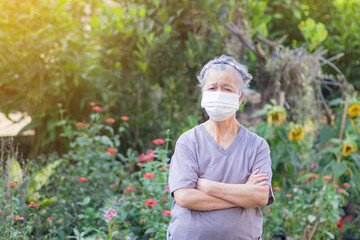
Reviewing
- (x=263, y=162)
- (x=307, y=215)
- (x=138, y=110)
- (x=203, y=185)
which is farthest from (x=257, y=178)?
(x=138, y=110)

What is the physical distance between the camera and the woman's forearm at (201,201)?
2004 mm

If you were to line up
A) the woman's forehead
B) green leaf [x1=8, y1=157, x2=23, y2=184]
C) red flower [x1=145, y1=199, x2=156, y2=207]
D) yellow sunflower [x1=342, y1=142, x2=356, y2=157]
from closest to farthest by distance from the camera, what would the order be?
the woman's forehead < red flower [x1=145, y1=199, x2=156, y2=207] < green leaf [x1=8, y1=157, x2=23, y2=184] < yellow sunflower [x1=342, y1=142, x2=356, y2=157]

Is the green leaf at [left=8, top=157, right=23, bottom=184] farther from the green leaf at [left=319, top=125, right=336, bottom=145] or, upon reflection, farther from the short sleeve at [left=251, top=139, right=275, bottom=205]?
the green leaf at [left=319, top=125, right=336, bottom=145]

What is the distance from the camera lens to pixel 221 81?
210cm

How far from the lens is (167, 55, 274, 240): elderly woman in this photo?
6.57 feet

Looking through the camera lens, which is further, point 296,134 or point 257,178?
point 296,134

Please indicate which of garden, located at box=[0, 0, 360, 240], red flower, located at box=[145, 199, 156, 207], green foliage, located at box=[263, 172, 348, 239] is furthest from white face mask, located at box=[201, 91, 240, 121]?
green foliage, located at box=[263, 172, 348, 239]

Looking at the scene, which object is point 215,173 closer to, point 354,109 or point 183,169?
point 183,169

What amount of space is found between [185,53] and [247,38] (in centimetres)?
99

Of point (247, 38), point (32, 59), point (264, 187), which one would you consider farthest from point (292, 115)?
point (264, 187)

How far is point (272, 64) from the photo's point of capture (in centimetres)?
510

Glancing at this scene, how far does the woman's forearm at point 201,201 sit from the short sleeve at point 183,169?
0.14 feet

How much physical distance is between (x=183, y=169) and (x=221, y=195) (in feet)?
0.70

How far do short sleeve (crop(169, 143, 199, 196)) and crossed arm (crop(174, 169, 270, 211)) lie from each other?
4 centimetres
